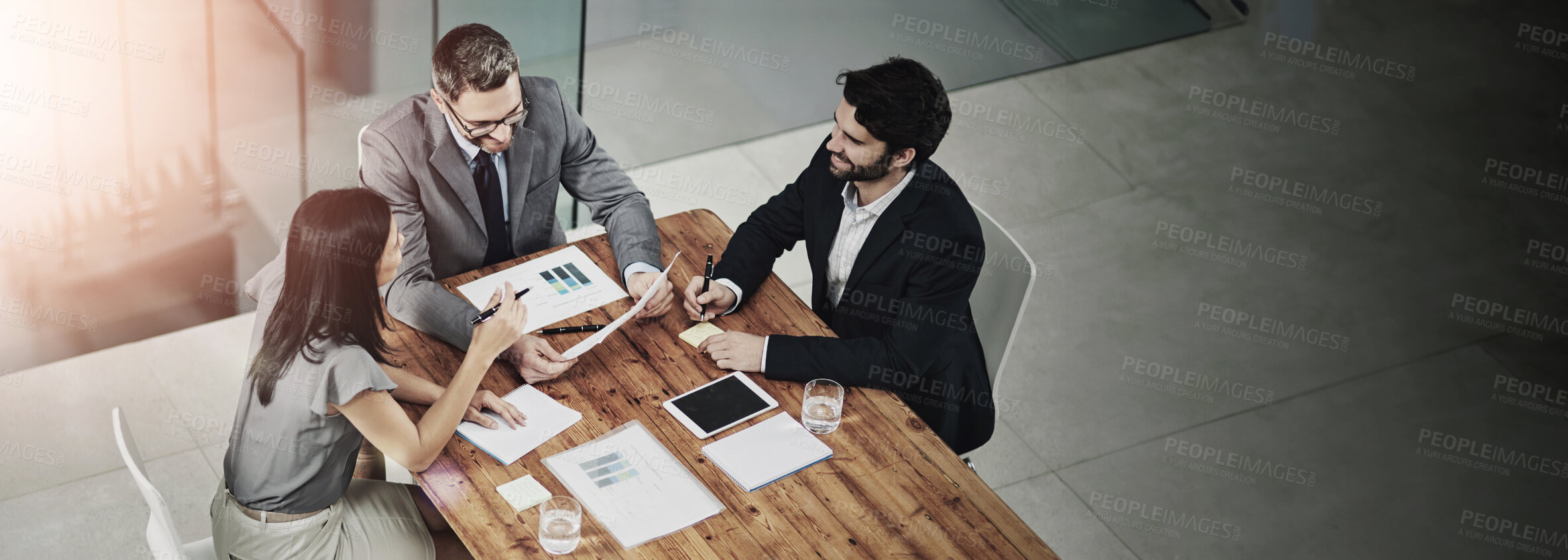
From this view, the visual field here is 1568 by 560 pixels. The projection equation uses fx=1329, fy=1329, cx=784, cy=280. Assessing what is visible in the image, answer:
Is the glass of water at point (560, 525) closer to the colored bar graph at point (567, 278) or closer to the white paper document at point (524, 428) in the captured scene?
the white paper document at point (524, 428)

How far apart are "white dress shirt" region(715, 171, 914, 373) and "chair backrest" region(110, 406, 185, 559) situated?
54.1 inches

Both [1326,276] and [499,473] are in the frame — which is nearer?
[499,473]

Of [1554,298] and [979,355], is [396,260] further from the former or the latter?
[1554,298]

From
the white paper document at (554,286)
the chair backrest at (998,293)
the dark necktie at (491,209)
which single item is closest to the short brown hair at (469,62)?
the dark necktie at (491,209)

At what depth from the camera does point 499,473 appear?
2.79 m

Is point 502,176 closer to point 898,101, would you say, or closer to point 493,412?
point 493,412

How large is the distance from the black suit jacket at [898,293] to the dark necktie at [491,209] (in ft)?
2.20

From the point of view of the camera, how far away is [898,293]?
133 inches

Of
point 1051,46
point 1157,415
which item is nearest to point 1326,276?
point 1157,415

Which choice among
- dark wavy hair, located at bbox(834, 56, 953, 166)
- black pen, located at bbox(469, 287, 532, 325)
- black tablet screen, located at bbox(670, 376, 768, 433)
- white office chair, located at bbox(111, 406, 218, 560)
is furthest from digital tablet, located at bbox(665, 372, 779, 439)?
white office chair, located at bbox(111, 406, 218, 560)

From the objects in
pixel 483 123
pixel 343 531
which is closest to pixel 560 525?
pixel 343 531

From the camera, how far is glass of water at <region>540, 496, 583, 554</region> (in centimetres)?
260

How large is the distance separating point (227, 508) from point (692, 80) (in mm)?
3102

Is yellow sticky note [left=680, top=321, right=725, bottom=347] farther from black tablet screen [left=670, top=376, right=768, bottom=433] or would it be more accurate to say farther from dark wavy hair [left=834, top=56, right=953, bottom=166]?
dark wavy hair [left=834, top=56, right=953, bottom=166]
